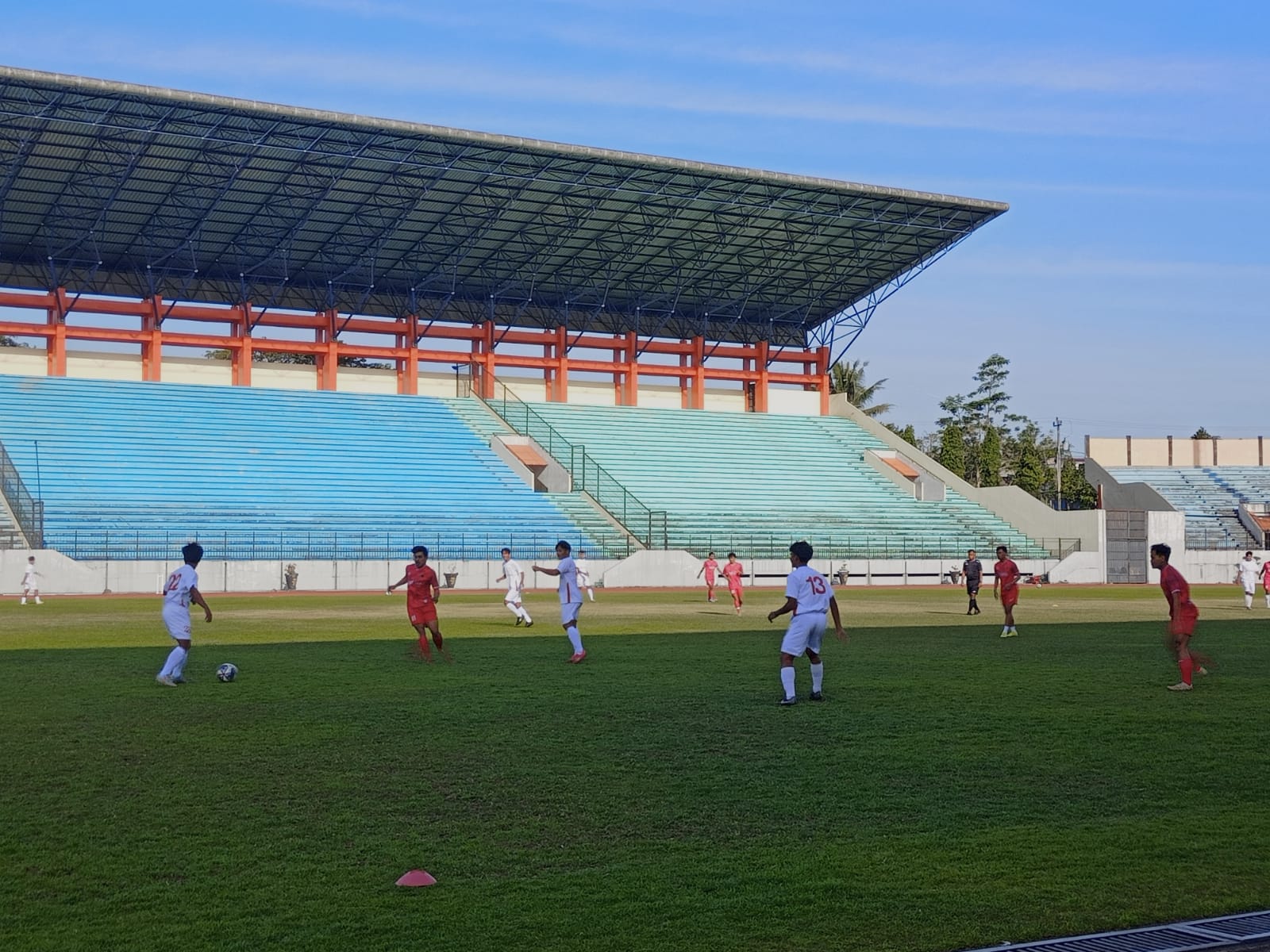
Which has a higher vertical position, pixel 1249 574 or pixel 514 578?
pixel 514 578

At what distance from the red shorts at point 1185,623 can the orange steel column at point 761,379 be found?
58.2 meters

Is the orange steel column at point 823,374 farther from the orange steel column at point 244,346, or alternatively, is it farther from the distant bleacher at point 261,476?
the orange steel column at point 244,346

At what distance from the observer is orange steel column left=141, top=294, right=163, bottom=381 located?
61.1 metres

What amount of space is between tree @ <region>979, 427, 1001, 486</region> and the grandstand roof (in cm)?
1199

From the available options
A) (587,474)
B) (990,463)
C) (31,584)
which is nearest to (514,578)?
(31,584)

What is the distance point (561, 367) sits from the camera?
70.5 metres

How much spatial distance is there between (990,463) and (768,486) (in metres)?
20.3

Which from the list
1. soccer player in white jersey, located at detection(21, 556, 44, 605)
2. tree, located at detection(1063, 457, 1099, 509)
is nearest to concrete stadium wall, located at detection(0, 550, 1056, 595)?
soccer player in white jersey, located at detection(21, 556, 44, 605)

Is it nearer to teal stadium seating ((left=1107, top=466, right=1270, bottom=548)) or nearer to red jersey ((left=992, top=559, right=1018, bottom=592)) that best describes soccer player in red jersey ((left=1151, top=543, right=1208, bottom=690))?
red jersey ((left=992, top=559, right=1018, bottom=592))

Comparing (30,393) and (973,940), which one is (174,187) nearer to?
(30,393)

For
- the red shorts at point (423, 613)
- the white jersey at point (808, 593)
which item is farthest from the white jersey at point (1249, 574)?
the white jersey at point (808, 593)

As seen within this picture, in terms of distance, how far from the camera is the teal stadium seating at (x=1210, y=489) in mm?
71688

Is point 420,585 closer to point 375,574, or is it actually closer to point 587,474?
point 375,574

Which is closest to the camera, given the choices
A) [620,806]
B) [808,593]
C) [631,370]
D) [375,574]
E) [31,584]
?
[620,806]
